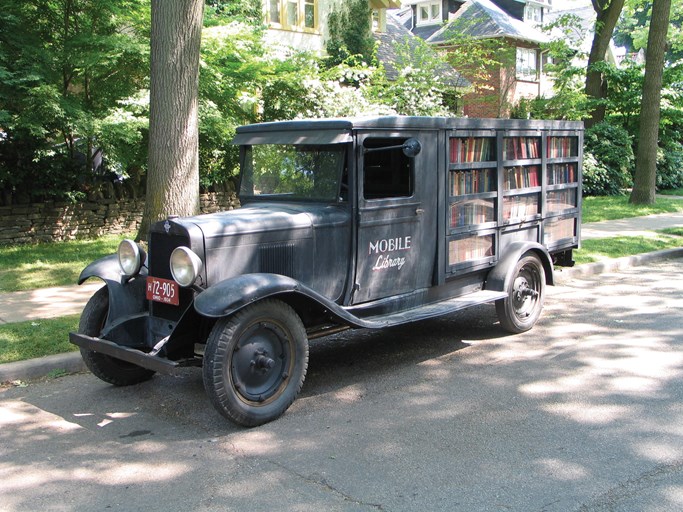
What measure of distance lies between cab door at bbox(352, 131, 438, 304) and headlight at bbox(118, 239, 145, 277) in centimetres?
172

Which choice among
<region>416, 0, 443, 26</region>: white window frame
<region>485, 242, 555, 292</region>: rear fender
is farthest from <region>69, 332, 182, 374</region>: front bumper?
<region>416, 0, 443, 26</region>: white window frame

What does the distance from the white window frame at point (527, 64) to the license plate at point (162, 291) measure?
111ft

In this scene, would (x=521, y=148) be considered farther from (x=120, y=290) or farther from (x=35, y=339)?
(x=35, y=339)

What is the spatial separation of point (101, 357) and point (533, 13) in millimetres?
46082

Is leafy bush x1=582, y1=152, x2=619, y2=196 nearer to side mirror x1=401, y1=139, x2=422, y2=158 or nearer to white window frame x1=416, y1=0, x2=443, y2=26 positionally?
side mirror x1=401, y1=139, x2=422, y2=158

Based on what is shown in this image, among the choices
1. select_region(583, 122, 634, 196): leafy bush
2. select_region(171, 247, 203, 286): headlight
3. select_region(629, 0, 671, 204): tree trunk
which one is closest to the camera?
select_region(171, 247, 203, 286): headlight

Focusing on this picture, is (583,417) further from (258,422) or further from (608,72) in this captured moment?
(608,72)

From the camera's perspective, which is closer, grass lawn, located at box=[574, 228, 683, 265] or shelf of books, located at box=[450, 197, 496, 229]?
shelf of books, located at box=[450, 197, 496, 229]

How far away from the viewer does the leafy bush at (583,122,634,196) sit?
876 inches

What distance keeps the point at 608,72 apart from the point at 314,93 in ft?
45.0

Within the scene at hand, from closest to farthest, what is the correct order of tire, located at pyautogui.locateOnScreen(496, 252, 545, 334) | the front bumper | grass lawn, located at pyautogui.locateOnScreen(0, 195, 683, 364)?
the front bumper < grass lawn, located at pyautogui.locateOnScreen(0, 195, 683, 364) < tire, located at pyautogui.locateOnScreen(496, 252, 545, 334)

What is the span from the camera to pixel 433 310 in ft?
20.4

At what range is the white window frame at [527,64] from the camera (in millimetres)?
36656

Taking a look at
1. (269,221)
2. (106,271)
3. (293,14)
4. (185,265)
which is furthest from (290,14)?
(185,265)
